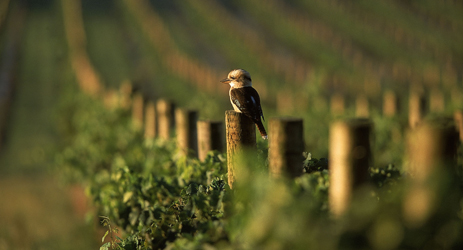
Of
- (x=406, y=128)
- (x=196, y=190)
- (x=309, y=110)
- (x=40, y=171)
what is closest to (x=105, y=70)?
(x=40, y=171)

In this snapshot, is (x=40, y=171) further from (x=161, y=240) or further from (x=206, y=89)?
(x=161, y=240)

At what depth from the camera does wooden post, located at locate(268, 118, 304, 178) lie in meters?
2.23

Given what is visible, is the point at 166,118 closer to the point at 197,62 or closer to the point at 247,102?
the point at 247,102

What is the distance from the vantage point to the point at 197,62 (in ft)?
61.7

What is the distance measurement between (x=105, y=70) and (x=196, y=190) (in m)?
20.5

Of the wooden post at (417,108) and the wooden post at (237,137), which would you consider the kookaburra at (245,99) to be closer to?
the wooden post at (237,137)

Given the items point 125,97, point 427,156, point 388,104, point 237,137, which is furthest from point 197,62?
point 427,156

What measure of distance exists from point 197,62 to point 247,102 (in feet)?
53.2

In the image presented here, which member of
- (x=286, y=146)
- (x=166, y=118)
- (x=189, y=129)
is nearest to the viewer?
(x=286, y=146)

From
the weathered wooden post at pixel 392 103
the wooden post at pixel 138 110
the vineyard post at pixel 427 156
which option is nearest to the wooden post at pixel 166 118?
the wooden post at pixel 138 110

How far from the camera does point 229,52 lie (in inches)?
997

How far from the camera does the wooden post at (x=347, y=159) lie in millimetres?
1909

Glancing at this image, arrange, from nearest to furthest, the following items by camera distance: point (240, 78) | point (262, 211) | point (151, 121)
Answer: point (262, 211), point (240, 78), point (151, 121)

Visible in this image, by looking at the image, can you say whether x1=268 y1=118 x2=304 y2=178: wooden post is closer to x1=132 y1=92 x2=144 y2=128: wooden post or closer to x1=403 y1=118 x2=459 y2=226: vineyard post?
x1=403 y1=118 x2=459 y2=226: vineyard post
